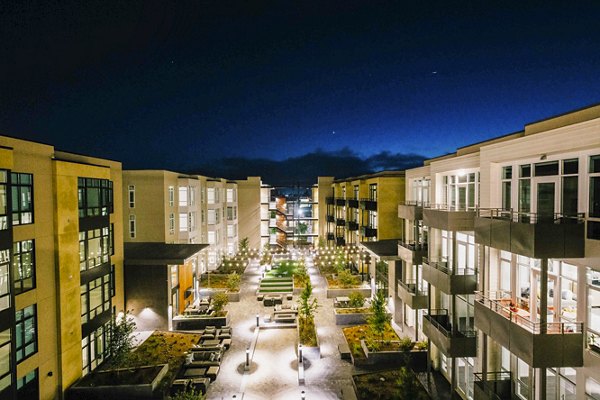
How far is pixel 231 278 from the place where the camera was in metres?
32.0

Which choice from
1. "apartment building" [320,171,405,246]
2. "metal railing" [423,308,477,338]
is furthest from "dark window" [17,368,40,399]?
"apartment building" [320,171,405,246]

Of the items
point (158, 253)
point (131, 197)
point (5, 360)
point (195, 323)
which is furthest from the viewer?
point (131, 197)

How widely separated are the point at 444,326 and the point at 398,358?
415cm

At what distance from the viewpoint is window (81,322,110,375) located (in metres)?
17.4

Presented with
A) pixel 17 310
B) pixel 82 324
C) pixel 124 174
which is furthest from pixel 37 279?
pixel 124 174

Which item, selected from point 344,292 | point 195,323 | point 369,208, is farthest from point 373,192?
point 195,323

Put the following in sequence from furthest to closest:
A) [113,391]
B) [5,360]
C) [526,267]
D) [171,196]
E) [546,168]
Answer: [171,196]
[113,391]
[5,360]
[526,267]
[546,168]

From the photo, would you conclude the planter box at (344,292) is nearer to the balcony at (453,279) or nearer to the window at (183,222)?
the window at (183,222)

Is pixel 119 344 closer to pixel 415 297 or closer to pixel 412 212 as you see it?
pixel 415 297

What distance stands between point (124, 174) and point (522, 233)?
28598mm

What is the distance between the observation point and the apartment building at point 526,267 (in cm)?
884

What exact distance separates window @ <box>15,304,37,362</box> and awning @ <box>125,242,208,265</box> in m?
9.07

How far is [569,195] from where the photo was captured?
9.57 meters

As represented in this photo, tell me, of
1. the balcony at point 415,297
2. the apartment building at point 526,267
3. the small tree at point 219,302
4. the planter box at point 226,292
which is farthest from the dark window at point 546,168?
the planter box at point 226,292
